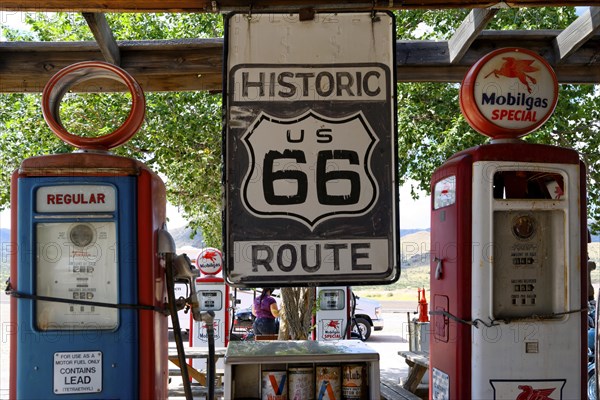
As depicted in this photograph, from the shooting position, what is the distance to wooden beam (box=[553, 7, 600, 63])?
366 cm

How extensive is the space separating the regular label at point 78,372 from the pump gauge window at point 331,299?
7410mm

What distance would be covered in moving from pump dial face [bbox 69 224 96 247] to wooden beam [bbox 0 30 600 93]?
1.53 meters

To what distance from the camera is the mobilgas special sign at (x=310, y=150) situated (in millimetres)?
2551

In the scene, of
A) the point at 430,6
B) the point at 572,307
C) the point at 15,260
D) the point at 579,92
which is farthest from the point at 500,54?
the point at 579,92

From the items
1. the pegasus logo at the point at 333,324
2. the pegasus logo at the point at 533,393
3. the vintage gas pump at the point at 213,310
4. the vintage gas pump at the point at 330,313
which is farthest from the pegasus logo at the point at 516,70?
the pegasus logo at the point at 333,324

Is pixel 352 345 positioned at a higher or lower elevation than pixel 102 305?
lower

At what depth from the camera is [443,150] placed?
724cm

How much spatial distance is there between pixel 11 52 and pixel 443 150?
14.8 ft

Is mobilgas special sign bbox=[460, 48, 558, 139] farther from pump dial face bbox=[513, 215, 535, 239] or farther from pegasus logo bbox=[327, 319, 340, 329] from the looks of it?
pegasus logo bbox=[327, 319, 340, 329]

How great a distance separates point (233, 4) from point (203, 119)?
5510 millimetres

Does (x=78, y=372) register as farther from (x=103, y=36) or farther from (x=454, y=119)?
(x=454, y=119)

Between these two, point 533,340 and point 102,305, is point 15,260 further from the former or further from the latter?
point 533,340

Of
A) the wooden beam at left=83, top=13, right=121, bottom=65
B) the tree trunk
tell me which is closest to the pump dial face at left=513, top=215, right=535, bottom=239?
the wooden beam at left=83, top=13, right=121, bottom=65

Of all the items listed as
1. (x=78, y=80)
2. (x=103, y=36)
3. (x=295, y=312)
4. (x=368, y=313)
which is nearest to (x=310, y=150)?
(x=78, y=80)
